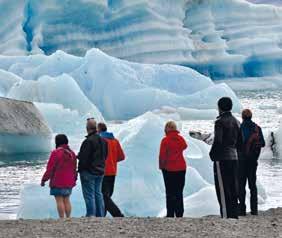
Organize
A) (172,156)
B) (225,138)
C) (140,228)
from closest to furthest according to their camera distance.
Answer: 1. (140,228)
2. (225,138)
3. (172,156)

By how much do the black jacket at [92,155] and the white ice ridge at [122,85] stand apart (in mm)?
15928

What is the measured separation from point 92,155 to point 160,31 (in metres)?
29.8

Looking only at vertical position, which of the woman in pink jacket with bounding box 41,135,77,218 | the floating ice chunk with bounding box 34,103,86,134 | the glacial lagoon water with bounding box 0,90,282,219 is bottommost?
the glacial lagoon water with bounding box 0,90,282,219

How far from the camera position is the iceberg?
15.3 m

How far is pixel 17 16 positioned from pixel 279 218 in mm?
28822

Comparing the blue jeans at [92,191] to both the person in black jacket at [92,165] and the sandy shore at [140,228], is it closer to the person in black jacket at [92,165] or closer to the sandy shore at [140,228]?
the person in black jacket at [92,165]

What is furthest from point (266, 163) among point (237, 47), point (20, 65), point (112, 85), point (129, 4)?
point (237, 47)

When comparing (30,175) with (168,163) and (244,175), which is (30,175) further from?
(168,163)

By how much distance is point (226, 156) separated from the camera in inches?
252

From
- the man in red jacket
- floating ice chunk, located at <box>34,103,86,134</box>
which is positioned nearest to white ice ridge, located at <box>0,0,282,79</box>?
floating ice chunk, located at <box>34,103,86,134</box>

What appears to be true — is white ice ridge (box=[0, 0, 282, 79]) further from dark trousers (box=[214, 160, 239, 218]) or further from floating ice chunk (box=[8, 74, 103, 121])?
dark trousers (box=[214, 160, 239, 218])

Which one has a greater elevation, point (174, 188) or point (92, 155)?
point (92, 155)

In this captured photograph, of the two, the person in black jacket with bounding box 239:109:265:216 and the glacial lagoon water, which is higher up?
the person in black jacket with bounding box 239:109:265:216

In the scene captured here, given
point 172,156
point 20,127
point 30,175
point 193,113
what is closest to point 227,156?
point 172,156
